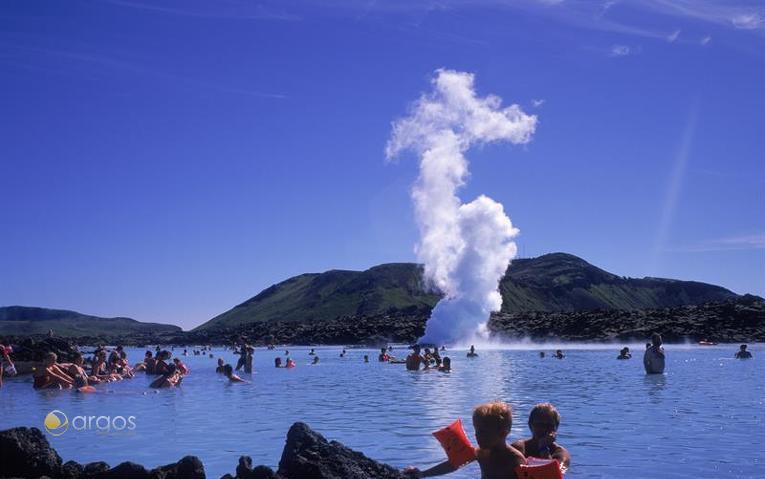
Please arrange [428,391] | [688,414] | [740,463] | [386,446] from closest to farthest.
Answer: [740,463] < [386,446] < [688,414] < [428,391]

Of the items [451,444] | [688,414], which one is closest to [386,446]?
[451,444]

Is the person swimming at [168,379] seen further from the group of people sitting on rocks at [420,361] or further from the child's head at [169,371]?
the group of people sitting on rocks at [420,361]

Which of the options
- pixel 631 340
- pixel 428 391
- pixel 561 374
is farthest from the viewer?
pixel 631 340

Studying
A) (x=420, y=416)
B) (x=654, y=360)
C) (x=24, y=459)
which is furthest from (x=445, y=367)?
(x=24, y=459)

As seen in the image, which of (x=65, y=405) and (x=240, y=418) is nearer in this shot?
(x=240, y=418)

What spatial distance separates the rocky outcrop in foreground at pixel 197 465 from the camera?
9.09 meters

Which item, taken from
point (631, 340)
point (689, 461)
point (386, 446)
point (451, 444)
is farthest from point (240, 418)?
point (631, 340)

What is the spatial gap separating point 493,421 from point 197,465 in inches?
209

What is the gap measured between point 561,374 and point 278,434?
19688mm

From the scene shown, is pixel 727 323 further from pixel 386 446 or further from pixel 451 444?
pixel 451 444

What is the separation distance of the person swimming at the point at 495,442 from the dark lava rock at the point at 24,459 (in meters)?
6.91

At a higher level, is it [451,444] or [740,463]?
[451,444]

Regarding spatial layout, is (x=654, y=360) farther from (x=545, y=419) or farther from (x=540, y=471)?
(x=540, y=471)

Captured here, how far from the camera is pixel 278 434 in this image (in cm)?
1523
